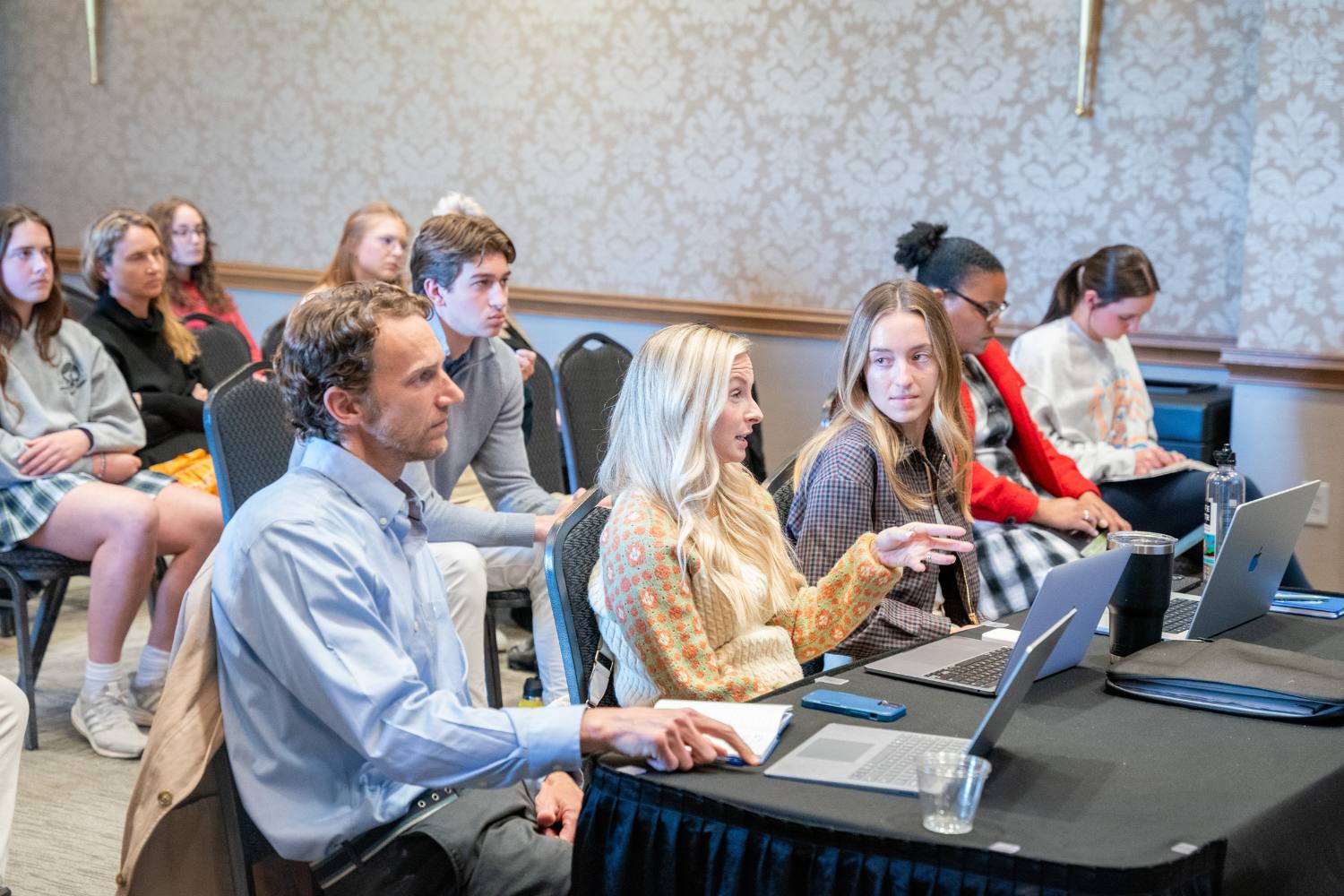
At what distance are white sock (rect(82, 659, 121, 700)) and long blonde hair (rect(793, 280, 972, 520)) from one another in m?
1.73

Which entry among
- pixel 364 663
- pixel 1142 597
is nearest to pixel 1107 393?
pixel 1142 597

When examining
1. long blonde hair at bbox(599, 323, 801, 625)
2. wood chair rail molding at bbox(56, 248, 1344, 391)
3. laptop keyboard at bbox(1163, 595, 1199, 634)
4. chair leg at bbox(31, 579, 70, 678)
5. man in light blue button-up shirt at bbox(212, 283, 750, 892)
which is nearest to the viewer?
man in light blue button-up shirt at bbox(212, 283, 750, 892)

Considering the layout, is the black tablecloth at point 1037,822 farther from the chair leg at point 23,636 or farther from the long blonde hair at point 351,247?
the long blonde hair at point 351,247

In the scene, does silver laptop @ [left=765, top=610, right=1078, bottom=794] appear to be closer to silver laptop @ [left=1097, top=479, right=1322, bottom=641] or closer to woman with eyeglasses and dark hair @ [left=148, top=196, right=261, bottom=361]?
silver laptop @ [left=1097, top=479, right=1322, bottom=641]

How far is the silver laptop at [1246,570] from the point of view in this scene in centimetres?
196

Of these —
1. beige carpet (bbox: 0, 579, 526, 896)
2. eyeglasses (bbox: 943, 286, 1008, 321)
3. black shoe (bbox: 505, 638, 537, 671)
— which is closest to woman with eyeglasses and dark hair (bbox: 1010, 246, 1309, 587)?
eyeglasses (bbox: 943, 286, 1008, 321)

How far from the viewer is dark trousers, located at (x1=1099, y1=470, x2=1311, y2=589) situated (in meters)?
3.86

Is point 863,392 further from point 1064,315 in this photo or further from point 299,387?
point 1064,315

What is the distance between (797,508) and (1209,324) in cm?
262

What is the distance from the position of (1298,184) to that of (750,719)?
3360mm

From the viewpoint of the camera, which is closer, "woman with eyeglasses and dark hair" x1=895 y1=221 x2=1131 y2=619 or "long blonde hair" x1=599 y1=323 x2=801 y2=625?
"long blonde hair" x1=599 y1=323 x2=801 y2=625

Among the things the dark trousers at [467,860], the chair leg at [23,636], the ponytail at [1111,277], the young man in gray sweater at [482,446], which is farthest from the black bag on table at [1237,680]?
the chair leg at [23,636]

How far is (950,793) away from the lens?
1.30m

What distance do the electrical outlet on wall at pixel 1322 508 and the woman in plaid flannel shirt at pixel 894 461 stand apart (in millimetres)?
2213
